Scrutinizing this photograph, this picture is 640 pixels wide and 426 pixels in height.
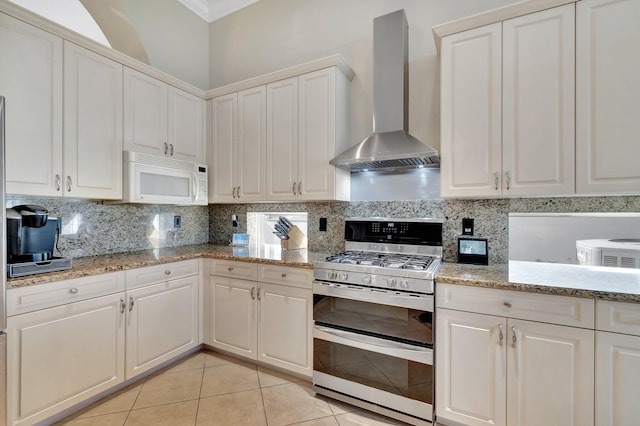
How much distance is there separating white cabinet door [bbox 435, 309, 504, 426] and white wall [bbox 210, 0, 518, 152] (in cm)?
139

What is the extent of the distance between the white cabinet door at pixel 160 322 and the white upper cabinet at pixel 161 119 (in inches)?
47.0

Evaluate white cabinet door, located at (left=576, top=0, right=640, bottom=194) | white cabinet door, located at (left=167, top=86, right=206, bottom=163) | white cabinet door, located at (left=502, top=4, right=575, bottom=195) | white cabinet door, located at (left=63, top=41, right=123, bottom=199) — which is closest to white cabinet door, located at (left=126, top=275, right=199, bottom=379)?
white cabinet door, located at (left=63, top=41, right=123, bottom=199)

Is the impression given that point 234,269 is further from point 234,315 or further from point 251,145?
point 251,145

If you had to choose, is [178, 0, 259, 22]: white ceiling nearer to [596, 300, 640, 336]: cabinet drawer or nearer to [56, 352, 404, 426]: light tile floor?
[56, 352, 404, 426]: light tile floor

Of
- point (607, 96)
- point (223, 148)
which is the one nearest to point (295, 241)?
point (223, 148)

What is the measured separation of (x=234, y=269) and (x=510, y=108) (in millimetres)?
2276

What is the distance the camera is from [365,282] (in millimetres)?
1897

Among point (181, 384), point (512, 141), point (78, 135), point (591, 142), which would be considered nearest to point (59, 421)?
point (181, 384)

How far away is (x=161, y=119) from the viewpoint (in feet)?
8.84

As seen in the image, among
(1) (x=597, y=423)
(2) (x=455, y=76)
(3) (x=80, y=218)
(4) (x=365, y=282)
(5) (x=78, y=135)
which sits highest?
(2) (x=455, y=76)

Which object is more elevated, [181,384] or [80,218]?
[80,218]

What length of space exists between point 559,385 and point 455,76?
1.85 m

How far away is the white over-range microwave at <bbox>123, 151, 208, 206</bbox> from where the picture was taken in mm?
2408

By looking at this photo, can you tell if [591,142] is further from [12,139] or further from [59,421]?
[59,421]
